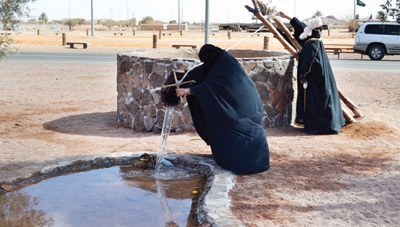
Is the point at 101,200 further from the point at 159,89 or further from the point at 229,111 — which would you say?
the point at 159,89

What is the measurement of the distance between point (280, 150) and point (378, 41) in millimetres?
21595

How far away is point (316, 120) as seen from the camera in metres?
10.1

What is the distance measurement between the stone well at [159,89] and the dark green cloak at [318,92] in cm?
57

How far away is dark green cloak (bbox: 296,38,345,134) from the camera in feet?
33.1

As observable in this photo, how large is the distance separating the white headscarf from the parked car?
19.8 metres

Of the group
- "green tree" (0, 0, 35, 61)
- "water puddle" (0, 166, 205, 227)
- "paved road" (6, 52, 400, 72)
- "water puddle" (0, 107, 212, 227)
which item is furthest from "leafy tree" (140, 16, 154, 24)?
"water puddle" (0, 166, 205, 227)

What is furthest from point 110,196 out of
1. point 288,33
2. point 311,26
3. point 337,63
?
point 337,63

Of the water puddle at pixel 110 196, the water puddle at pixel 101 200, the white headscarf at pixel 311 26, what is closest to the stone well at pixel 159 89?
the white headscarf at pixel 311 26

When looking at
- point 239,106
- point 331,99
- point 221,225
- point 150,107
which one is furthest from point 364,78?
point 221,225

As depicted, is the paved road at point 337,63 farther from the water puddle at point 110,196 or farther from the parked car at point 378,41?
the water puddle at point 110,196

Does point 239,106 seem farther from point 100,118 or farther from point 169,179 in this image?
point 100,118

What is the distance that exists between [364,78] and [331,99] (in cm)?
953

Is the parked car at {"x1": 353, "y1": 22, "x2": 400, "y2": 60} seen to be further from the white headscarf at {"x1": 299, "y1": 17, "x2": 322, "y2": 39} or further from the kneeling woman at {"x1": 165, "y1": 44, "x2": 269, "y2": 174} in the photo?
the kneeling woman at {"x1": 165, "y1": 44, "x2": 269, "y2": 174}

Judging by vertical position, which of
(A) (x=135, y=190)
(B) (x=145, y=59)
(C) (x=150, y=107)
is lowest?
(A) (x=135, y=190)
